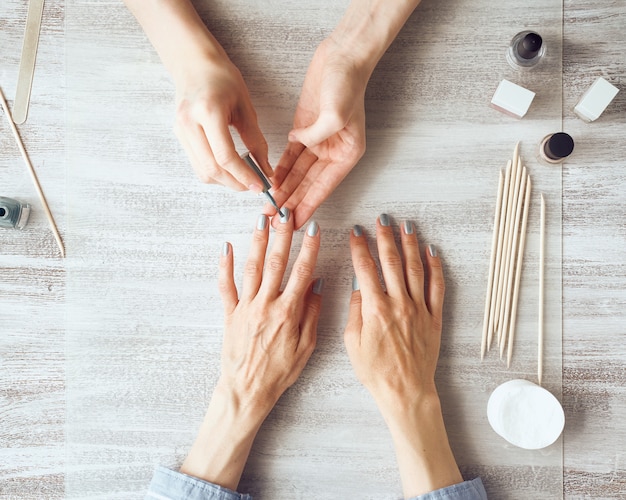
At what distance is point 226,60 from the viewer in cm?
94

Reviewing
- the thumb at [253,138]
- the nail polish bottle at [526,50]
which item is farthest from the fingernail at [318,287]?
the nail polish bottle at [526,50]

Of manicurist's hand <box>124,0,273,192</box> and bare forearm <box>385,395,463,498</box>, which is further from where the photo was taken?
bare forearm <box>385,395,463,498</box>

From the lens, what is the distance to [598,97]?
3.14 feet

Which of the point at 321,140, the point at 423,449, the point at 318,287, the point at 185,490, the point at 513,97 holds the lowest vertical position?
the point at 185,490

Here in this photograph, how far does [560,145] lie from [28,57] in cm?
106

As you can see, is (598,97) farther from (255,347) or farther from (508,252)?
(255,347)

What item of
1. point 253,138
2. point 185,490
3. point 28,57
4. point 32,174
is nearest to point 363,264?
point 253,138

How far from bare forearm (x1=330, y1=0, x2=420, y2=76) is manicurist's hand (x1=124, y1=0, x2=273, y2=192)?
221 mm

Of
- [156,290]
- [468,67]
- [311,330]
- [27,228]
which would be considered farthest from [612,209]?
[27,228]

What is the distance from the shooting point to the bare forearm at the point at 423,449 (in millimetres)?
939

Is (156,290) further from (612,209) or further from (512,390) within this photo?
(612,209)

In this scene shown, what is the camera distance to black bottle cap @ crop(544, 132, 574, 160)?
92 cm

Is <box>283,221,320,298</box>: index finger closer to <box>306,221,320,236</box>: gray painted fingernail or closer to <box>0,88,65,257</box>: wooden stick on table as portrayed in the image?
<box>306,221,320,236</box>: gray painted fingernail

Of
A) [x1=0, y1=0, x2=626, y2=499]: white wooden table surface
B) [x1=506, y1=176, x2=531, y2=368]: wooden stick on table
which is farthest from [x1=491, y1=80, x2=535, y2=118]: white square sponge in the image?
[x1=506, y1=176, x2=531, y2=368]: wooden stick on table
